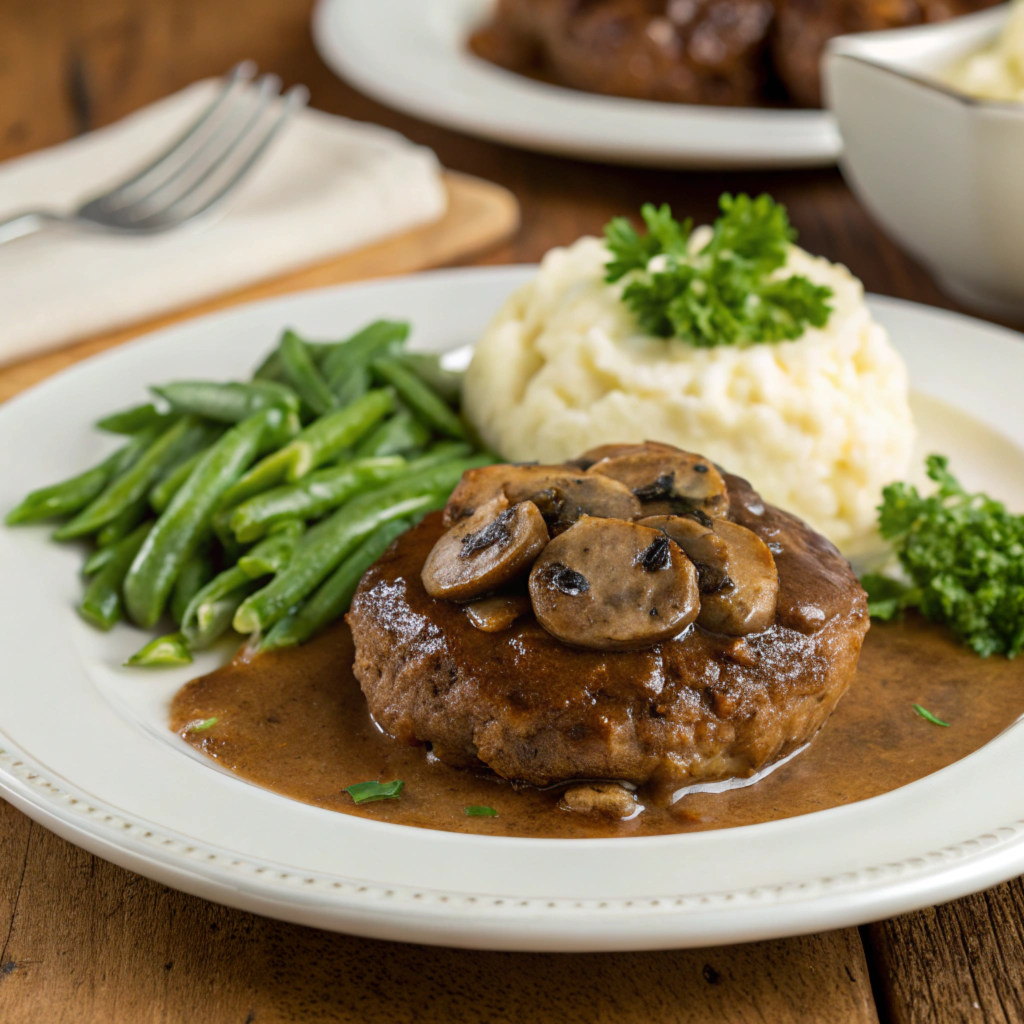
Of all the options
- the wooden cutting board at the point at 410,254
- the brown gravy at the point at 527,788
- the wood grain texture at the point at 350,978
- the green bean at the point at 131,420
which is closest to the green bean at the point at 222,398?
the green bean at the point at 131,420

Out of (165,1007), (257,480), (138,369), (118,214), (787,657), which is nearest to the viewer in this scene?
(165,1007)

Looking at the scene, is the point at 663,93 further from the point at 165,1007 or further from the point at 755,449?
the point at 165,1007

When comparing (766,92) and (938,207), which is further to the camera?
(766,92)

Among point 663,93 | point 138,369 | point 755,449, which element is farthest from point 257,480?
point 663,93

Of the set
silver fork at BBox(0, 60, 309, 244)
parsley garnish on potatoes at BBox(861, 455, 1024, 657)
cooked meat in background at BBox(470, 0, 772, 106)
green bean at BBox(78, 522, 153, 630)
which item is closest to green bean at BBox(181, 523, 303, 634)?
green bean at BBox(78, 522, 153, 630)

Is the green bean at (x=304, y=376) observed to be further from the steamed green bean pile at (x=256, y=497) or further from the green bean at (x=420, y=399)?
the green bean at (x=420, y=399)

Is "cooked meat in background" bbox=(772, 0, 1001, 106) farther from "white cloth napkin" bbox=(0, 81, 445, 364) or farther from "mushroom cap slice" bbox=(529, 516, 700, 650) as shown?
"mushroom cap slice" bbox=(529, 516, 700, 650)

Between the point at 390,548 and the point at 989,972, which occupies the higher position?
the point at 390,548

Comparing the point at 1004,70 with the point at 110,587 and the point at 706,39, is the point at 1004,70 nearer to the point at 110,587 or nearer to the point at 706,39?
the point at 706,39
